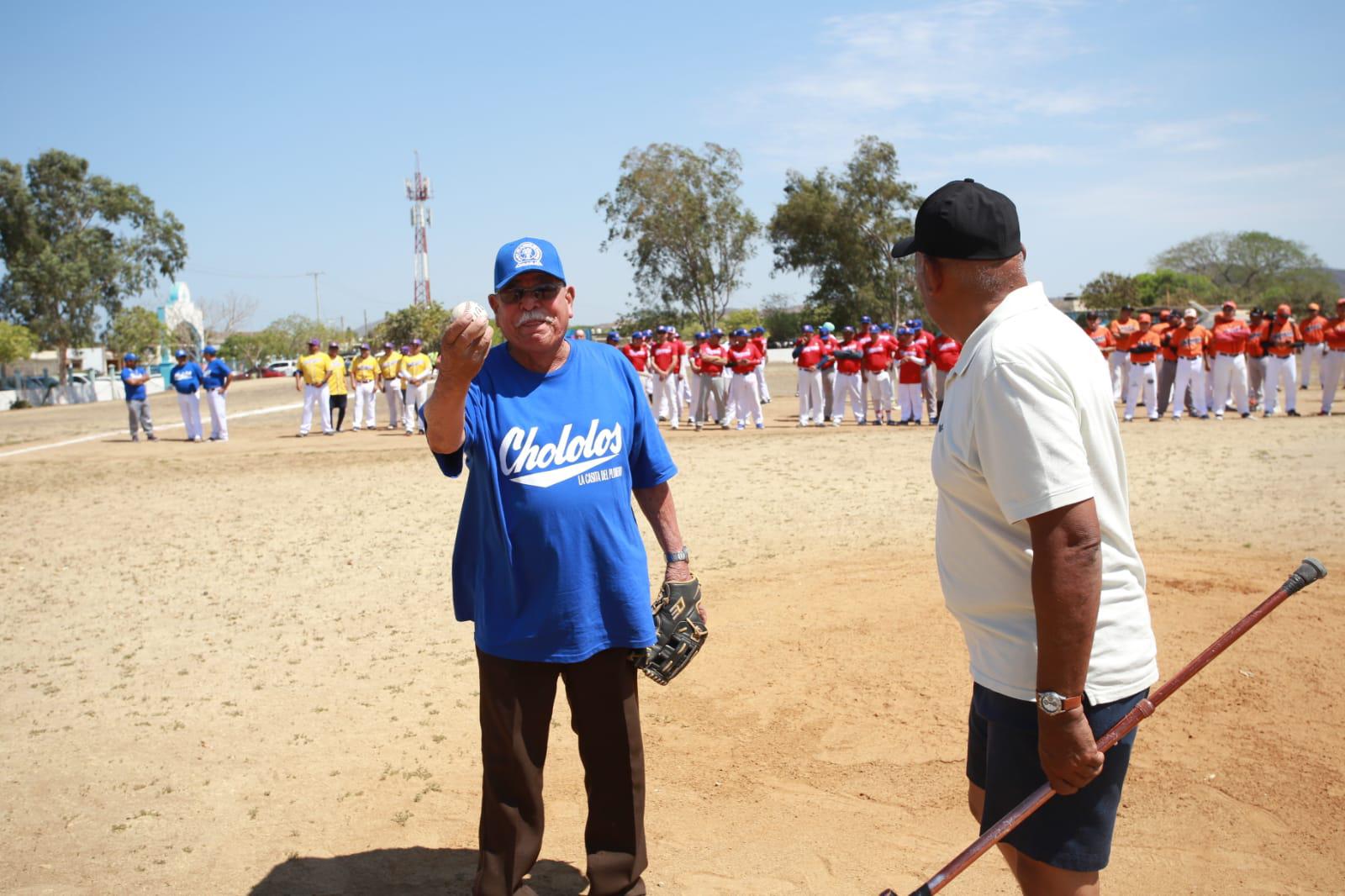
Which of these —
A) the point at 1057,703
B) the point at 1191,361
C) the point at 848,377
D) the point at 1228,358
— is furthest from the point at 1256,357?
the point at 1057,703

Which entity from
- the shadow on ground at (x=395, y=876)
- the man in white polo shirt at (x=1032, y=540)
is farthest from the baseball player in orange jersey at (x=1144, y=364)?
the man in white polo shirt at (x=1032, y=540)

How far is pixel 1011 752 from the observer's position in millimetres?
2678

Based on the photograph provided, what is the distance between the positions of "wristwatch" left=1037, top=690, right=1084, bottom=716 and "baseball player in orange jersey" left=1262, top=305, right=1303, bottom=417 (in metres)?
20.6

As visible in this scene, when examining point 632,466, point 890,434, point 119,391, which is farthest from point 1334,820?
point 119,391

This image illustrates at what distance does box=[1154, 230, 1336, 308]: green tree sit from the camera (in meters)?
90.1

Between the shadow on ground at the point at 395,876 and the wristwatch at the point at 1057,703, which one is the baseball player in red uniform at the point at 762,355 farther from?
the wristwatch at the point at 1057,703

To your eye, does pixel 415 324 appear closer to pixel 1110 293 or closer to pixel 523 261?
pixel 1110 293

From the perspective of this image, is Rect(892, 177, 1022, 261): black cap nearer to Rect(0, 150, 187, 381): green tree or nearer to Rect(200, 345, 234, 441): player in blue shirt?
Rect(200, 345, 234, 441): player in blue shirt

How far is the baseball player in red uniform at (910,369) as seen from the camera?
2195 centimetres

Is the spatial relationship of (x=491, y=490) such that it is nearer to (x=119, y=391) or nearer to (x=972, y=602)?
(x=972, y=602)

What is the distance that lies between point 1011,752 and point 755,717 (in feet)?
10.7

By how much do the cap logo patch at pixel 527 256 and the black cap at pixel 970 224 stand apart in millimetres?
1505

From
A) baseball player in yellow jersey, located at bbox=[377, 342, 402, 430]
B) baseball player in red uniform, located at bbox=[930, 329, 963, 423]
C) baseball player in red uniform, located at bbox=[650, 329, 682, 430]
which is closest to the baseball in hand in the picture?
baseball player in red uniform, located at bbox=[930, 329, 963, 423]

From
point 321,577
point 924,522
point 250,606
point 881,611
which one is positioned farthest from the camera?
point 924,522
